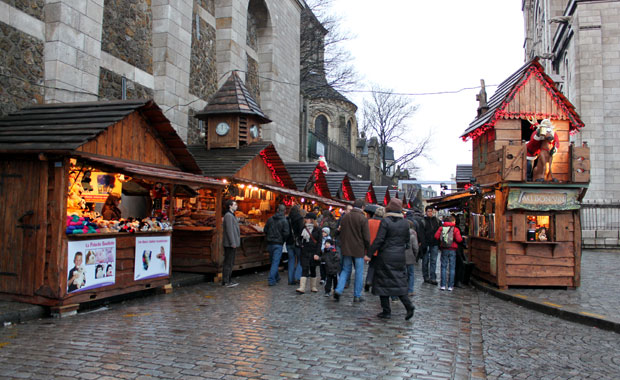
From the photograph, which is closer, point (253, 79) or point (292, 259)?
point (292, 259)

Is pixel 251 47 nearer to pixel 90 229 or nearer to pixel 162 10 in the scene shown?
pixel 162 10

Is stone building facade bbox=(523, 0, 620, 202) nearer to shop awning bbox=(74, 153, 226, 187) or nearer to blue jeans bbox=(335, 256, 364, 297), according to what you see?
blue jeans bbox=(335, 256, 364, 297)

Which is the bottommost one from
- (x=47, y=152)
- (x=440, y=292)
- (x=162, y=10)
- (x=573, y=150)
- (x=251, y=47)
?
(x=440, y=292)

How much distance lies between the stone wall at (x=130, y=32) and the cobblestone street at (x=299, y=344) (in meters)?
Answer: 8.30

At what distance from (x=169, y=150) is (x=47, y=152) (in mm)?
3911

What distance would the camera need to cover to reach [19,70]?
1077cm

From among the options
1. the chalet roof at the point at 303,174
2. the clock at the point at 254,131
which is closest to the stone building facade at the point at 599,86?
the chalet roof at the point at 303,174

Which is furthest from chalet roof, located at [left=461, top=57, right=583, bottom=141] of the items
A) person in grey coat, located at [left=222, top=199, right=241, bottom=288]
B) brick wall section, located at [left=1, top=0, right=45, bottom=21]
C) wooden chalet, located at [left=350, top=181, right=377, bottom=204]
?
wooden chalet, located at [left=350, top=181, right=377, bottom=204]

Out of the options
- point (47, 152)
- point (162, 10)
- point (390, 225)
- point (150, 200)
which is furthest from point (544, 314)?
point (162, 10)

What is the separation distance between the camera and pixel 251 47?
2591 centimetres

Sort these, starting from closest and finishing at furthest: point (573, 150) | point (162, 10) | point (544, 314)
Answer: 1. point (544, 314)
2. point (573, 150)
3. point (162, 10)

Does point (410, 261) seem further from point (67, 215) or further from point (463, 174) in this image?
point (463, 174)

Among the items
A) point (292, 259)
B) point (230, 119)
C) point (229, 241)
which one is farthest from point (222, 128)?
point (292, 259)

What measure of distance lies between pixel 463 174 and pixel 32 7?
2236cm
